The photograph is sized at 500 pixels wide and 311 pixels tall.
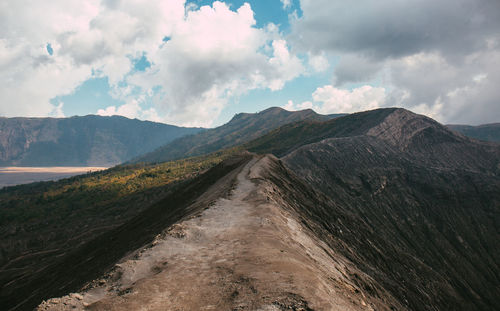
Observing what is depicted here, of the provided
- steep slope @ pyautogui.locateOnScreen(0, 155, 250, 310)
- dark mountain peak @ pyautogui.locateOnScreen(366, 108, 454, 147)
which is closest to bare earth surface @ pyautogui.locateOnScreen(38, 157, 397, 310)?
steep slope @ pyautogui.locateOnScreen(0, 155, 250, 310)

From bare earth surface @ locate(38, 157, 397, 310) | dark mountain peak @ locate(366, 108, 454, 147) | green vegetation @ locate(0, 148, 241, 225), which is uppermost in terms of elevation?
dark mountain peak @ locate(366, 108, 454, 147)

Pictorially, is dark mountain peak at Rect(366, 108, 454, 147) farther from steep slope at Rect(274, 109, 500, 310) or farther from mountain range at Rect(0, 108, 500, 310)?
steep slope at Rect(274, 109, 500, 310)

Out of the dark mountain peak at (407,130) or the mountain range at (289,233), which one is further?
the dark mountain peak at (407,130)

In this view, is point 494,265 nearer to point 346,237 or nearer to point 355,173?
point 355,173

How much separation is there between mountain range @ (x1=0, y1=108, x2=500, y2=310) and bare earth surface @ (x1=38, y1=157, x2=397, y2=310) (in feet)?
0.23

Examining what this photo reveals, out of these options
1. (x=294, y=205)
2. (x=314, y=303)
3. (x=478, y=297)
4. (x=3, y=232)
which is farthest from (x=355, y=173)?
(x=3, y=232)

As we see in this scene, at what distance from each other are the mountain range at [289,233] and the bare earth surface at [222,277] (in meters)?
0.07

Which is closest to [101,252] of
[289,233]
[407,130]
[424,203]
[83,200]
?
[289,233]

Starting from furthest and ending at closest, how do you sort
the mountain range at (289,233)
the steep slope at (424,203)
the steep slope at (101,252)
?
the steep slope at (424,203) → the steep slope at (101,252) → the mountain range at (289,233)

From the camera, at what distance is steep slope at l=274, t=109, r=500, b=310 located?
44656 millimetres

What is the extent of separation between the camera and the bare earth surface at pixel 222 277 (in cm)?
903

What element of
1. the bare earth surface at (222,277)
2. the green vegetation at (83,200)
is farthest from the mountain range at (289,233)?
the green vegetation at (83,200)

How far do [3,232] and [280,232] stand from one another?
8670cm

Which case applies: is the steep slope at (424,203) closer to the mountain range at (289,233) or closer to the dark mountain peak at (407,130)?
the mountain range at (289,233)
